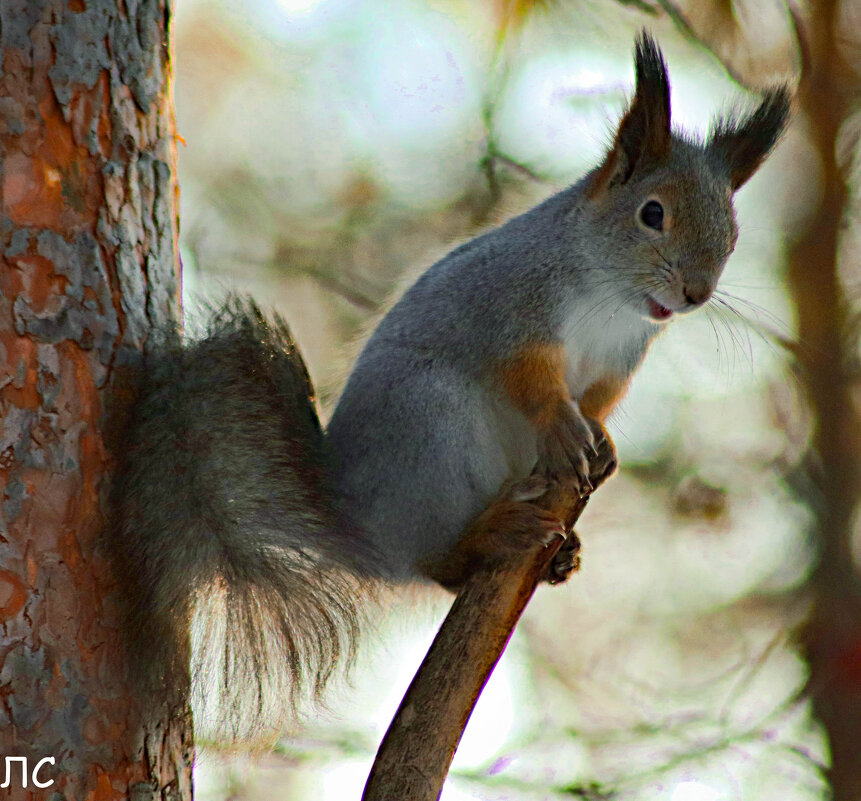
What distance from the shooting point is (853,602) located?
348cm

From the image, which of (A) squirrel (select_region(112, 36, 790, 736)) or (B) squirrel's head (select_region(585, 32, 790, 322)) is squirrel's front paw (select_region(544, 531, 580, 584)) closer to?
(A) squirrel (select_region(112, 36, 790, 736))

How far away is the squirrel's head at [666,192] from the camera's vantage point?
186 cm

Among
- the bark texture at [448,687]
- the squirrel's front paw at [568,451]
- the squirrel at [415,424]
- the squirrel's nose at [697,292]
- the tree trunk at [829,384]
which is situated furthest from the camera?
the tree trunk at [829,384]

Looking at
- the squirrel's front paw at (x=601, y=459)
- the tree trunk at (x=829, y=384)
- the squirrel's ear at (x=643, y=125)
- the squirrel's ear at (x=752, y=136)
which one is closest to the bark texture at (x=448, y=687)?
the squirrel's front paw at (x=601, y=459)

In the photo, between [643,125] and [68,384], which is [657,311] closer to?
[643,125]

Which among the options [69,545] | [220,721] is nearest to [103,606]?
[69,545]

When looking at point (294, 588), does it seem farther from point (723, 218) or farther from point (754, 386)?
point (754, 386)

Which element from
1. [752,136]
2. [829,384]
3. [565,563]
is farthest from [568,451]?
[829,384]

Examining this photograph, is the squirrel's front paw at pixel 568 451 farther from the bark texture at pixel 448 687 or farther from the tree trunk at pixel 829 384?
the tree trunk at pixel 829 384

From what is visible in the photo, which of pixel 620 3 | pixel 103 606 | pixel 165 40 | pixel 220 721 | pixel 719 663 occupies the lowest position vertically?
pixel 719 663

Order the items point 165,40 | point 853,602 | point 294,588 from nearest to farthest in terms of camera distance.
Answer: point 294,588 → point 165,40 → point 853,602

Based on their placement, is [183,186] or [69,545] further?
[183,186]

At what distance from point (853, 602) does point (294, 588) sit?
256 centimetres

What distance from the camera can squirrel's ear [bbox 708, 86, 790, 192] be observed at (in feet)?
6.86
